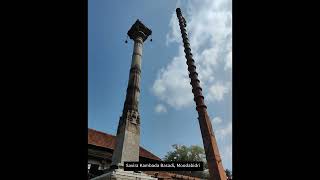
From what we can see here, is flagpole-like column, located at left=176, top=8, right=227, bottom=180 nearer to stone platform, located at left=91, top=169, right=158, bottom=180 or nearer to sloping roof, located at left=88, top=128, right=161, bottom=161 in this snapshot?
sloping roof, located at left=88, top=128, right=161, bottom=161

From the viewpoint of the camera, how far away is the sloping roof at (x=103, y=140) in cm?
1797

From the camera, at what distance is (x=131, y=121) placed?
13.8 meters

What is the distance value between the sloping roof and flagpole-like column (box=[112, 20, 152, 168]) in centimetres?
393

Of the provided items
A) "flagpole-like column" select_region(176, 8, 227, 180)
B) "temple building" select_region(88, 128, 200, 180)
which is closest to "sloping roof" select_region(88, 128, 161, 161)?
"temple building" select_region(88, 128, 200, 180)

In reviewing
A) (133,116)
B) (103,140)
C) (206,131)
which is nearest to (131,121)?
(133,116)

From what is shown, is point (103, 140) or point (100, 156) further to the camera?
point (103, 140)

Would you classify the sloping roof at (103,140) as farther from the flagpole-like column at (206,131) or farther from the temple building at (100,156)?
the flagpole-like column at (206,131)

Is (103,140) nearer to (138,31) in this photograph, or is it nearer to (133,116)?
(133,116)

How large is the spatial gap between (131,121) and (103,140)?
619 centimetres

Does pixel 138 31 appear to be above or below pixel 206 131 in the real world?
above

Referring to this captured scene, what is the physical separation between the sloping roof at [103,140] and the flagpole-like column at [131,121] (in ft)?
12.9
